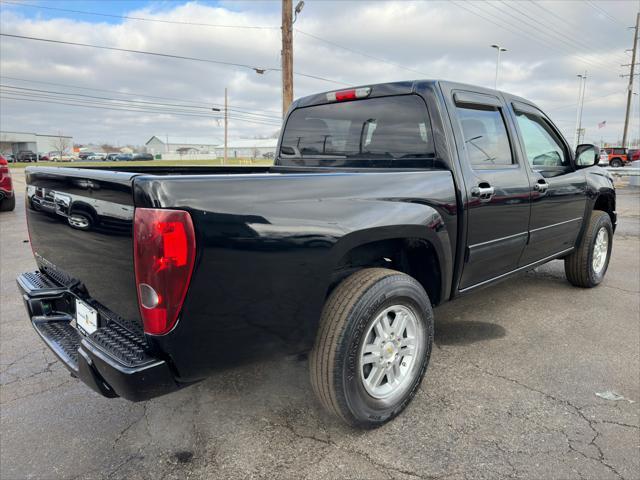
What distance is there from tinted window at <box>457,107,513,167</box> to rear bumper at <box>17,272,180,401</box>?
232 cm

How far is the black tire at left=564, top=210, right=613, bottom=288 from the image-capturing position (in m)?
4.59

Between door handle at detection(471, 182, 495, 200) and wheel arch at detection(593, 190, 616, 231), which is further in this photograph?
wheel arch at detection(593, 190, 616, 231)

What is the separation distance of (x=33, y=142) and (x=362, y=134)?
10534cm

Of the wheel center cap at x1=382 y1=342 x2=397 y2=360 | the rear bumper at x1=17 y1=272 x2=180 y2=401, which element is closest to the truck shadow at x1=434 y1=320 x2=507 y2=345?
the wheel center cap at x1=382 y1=342 x2=397 y2=360

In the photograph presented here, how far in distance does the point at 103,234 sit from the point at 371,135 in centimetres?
204

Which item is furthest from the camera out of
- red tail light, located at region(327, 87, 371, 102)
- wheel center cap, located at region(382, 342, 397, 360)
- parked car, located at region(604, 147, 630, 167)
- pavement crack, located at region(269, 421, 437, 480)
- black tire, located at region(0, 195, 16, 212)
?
parked car, located at region(604, 147, 630, 167)

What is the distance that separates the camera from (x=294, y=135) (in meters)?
3.94

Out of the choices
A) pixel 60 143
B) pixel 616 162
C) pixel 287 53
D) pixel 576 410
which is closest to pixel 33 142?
pixel 60 143

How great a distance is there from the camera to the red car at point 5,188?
9.40 metres

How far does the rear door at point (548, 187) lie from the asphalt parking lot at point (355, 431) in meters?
0.82

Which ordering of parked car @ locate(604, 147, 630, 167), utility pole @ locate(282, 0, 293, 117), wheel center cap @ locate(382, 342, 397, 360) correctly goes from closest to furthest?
wheel center cap @ locate(382, 342, 397, 360)
utility pole @ locate(282, 0, 293, 117)
parked car @ locate(604, 147, 630, 167)

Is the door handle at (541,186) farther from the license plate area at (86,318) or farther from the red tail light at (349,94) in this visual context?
the license plate area at (86,318)

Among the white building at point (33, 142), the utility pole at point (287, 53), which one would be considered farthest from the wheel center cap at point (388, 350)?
the white building at point (33, 142)

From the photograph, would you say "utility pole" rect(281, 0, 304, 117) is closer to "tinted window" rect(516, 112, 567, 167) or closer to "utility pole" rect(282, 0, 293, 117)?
"utility pole" rect(282, 0, 293, 117)
